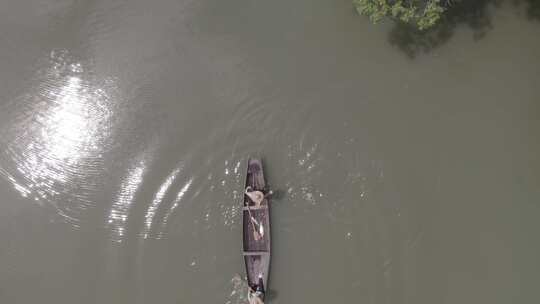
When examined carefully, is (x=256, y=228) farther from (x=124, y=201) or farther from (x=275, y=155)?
(x=124, y=201)

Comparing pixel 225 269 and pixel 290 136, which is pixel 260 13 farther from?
pixel 225 269

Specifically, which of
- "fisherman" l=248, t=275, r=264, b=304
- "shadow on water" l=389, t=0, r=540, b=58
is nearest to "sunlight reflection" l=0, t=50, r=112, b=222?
"fisherman" l=248, t=275, r=264, b=304

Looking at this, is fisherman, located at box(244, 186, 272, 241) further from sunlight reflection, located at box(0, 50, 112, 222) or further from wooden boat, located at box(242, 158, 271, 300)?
sunlight reflection, located at box(0, 50, 112, 222)

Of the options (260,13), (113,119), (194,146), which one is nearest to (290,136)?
(194,146)

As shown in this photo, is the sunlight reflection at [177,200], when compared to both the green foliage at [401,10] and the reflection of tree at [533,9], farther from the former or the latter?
the reflection of tree at [533,9]

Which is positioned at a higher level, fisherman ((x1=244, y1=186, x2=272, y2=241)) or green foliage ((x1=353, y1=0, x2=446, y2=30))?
green foliage ((x1=353, y1=0, x2=446, y2=30))

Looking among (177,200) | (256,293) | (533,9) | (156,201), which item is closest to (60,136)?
(156,201)
